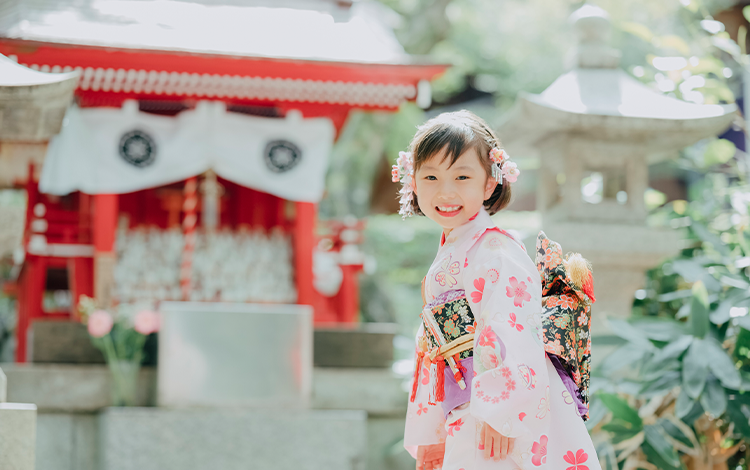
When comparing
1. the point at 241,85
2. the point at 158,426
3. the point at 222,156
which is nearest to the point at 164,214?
the point at 222,156

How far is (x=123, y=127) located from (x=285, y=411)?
3.45m

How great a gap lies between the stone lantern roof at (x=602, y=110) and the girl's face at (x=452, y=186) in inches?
102

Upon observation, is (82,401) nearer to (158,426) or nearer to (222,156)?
(158,426)

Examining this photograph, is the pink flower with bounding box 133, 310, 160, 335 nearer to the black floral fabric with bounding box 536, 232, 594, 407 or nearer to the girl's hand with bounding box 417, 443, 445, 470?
the girl's hand with bounding box 417, 443, 445, 470

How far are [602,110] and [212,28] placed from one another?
427 cm

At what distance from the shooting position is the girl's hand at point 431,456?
2457 millimetres

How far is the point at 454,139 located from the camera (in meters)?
2.33

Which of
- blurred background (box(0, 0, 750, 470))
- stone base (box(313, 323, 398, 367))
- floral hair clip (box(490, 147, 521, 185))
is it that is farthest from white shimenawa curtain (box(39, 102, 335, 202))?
floral hair clip (box(490, 147, 521, 185))

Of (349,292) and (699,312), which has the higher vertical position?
(349,292)

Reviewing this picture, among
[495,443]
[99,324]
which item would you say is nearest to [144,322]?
[99,324]

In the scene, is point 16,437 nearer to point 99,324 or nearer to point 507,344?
point 507,344

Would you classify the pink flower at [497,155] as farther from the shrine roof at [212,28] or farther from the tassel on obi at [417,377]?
the shrine roof at [212,28]

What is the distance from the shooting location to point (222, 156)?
7.64m

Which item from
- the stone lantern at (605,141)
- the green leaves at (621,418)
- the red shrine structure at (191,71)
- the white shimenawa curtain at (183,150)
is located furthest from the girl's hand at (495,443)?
the white shimenawa curtain at (183,150)
